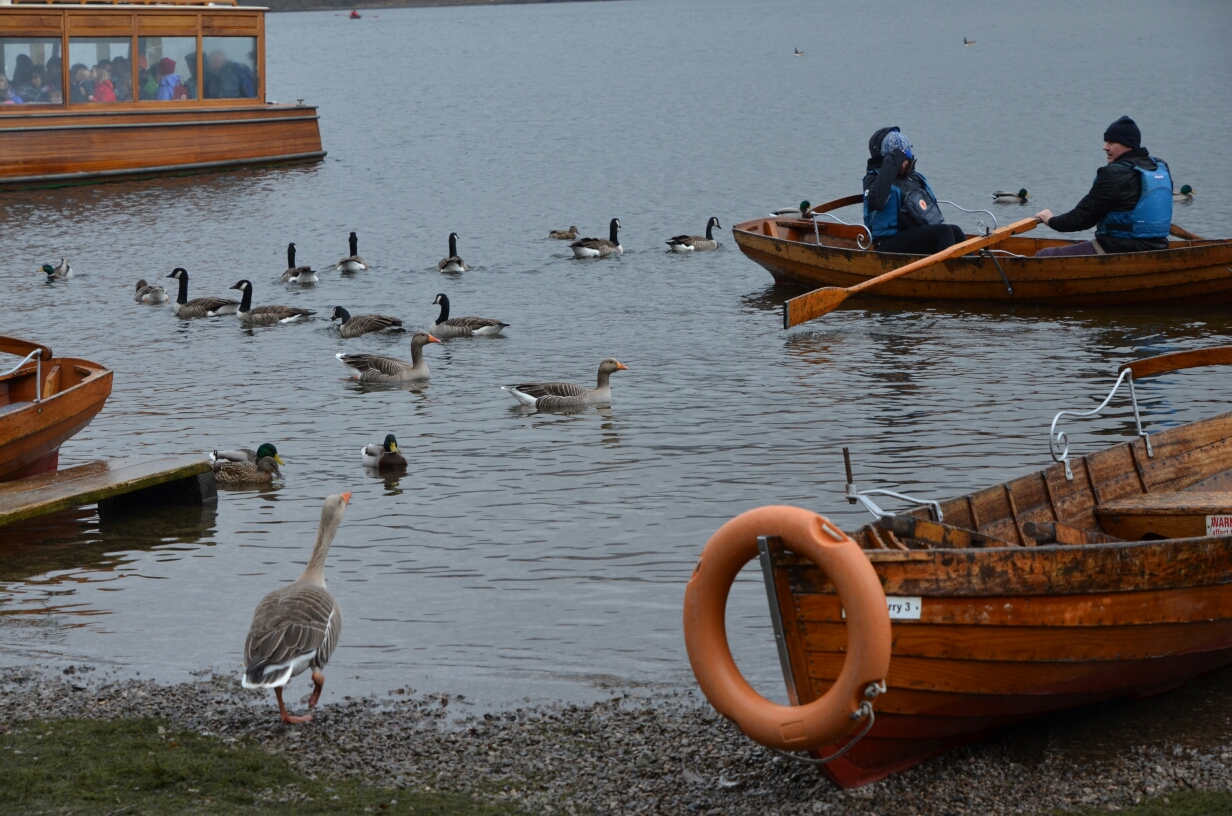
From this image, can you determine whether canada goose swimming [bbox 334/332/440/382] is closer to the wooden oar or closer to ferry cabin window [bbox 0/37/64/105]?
the wooden oar

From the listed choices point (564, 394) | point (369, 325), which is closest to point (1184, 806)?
point (564, 394)

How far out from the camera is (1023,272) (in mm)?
21391

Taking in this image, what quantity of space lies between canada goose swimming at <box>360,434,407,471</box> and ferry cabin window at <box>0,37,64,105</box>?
27.0 meters

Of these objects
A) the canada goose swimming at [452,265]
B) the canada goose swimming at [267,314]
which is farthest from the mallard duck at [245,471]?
the canada goose swimming at [452,265]

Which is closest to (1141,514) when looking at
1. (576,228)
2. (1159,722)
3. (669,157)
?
(1159,722)

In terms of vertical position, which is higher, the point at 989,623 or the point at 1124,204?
the point at 1124,204

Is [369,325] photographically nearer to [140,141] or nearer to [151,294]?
[151,294]

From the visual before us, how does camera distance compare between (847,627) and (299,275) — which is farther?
(299,275)

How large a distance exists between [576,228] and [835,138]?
72.1 feet

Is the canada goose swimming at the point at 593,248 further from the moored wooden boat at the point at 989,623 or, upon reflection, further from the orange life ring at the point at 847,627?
the orange life ring at the point at 847,627

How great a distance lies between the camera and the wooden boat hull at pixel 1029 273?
798 inches

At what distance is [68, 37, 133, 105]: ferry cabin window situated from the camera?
37156 mm

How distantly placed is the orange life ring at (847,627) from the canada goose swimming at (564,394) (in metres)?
9.89

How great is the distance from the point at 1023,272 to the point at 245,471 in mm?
12734
